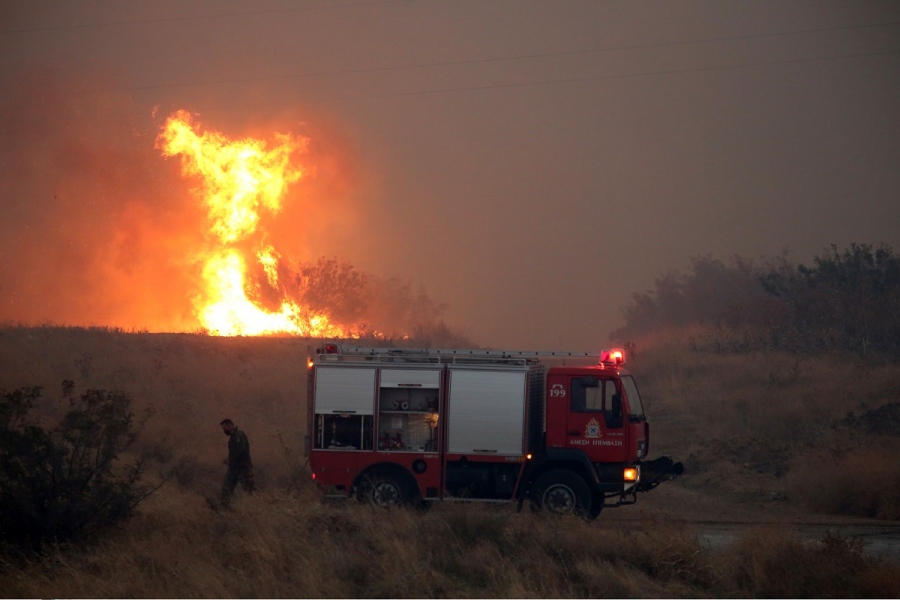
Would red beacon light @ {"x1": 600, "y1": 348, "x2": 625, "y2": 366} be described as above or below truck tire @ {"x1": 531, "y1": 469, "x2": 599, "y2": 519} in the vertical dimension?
above

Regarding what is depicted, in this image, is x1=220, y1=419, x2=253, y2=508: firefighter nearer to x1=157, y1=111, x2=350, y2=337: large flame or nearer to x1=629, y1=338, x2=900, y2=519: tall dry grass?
x1=629, y1=338, x2=900, y2=519: tall dry grass

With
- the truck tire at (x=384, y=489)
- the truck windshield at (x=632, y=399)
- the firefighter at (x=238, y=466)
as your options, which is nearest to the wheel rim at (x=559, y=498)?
the truck windshield at (x=632, y=399)

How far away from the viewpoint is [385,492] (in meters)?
15.5

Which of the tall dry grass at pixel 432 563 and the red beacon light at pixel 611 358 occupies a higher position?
the red beacon light at pixel 611 358

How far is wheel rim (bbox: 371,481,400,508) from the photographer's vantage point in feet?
50.5

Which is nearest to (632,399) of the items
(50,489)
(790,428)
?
(50,489)

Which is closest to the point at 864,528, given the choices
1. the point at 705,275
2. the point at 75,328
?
the point at 75,328

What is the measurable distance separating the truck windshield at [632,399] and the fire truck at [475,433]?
36 mm

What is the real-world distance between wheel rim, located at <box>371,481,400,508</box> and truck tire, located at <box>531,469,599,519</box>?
2411 mm

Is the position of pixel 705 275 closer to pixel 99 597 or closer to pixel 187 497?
pixel 187 497

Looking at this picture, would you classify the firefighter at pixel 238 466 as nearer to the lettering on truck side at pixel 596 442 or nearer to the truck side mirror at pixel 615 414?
the lettering on truck side at pixel 596 442

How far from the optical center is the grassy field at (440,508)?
400 inches

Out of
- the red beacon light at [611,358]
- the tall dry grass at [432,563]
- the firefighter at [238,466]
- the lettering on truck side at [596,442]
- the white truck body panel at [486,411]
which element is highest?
the red beacon light at [611,358]

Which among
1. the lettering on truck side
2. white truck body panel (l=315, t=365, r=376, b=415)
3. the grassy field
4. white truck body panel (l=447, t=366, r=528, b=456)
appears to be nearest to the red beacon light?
the lettering on truck side
